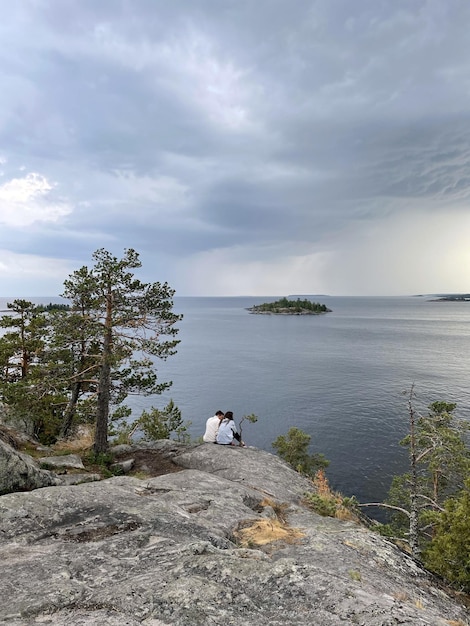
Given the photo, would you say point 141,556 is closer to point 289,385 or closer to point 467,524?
point 467,524

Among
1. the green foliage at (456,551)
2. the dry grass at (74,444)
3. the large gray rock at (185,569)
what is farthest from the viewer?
the dry grass at (74,444)

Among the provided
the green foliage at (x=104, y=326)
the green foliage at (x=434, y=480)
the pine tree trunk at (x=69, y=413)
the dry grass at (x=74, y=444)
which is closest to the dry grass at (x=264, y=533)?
the green foliage at (x=434, y=480)

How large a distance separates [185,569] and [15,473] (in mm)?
7561

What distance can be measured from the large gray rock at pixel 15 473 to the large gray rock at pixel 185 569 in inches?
90.0

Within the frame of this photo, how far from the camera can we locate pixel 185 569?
6.32 m

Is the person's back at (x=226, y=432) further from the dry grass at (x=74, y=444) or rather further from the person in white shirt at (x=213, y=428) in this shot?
the dry grass at (x=74, y=444)

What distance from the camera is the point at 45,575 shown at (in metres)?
6.30

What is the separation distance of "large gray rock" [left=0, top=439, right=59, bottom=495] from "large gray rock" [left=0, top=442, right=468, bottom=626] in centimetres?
229

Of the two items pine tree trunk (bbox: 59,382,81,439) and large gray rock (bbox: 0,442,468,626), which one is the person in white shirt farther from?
pine tree trunk (bbox: 59,382,81,439)

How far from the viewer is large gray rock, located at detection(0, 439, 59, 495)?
10.8m

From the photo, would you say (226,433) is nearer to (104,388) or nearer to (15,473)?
(104,388)

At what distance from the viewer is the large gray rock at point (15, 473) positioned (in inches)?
424

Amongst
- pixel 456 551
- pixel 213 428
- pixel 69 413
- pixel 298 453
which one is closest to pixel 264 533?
pixel 456 551

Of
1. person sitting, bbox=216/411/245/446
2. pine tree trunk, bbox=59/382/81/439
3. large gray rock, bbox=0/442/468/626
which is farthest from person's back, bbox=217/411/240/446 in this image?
pine tree trunk, bbox=59/382/81/439
